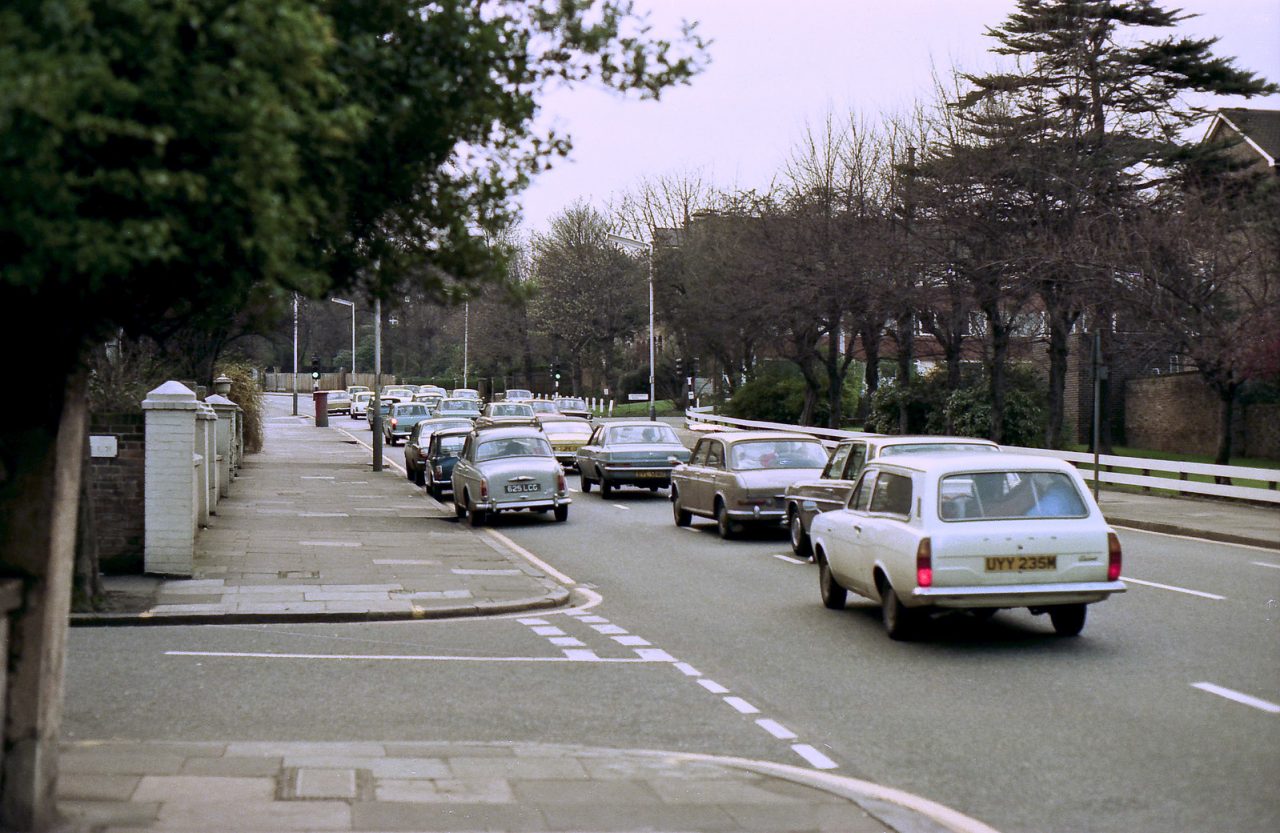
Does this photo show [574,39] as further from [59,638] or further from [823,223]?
[823,223]

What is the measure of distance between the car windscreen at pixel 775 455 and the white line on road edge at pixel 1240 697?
12.3m

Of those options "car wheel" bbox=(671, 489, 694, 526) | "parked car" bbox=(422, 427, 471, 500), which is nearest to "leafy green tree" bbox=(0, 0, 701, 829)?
"car wheel" bbox=(671, 489, 694, 526)

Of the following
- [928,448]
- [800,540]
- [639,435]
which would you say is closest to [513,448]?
[639,435]

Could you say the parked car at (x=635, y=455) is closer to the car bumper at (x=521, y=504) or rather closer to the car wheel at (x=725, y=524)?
the car bumper at (x=521, y=504)

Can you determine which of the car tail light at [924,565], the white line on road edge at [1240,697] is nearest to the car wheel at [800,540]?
the car tail light at [924,565]

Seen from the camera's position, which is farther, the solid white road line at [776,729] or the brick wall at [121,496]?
the brick wall at [121,496]

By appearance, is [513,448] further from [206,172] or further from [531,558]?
[206,172]

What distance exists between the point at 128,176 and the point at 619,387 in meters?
90.1

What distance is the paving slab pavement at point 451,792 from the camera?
6.47 metres

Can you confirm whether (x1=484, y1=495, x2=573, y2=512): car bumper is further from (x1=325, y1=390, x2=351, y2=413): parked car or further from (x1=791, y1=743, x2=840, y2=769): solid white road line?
(x1=325, y1=390, x2=351, y2=413): parked car

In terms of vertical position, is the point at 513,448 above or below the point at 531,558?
above

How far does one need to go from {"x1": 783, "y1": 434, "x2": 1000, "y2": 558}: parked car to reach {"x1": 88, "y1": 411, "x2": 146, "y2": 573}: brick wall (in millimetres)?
7919

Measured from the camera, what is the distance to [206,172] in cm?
486

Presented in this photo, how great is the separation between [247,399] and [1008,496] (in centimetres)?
3903
